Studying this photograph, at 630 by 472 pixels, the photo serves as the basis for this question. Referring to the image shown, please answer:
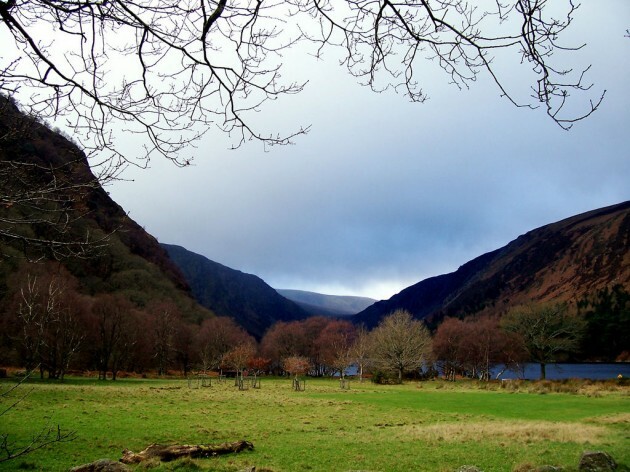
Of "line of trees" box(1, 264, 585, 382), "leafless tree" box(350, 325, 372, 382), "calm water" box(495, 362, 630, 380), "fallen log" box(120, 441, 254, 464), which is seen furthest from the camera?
"leafless tree" box(350, 325, 372, 382)

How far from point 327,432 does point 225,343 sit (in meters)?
75.0

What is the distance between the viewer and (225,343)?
91062mm

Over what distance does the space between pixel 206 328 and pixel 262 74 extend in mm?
94552

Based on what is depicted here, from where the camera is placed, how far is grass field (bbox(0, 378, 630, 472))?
12609mm

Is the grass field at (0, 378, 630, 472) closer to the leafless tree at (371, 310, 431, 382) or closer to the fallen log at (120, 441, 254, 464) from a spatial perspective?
the fallen log at (120, 441, 254, 464)

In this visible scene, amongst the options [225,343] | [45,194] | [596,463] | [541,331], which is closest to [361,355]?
[541,331]

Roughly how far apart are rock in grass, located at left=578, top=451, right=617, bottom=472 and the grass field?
64 cm

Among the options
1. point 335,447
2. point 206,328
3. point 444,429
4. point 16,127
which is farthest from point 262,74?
point 206,328

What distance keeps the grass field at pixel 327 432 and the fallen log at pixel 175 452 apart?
50cm

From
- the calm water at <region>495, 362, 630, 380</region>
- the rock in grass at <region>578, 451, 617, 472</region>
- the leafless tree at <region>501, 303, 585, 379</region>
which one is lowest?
the calm water at <region>495, 362, 630, 380</region>

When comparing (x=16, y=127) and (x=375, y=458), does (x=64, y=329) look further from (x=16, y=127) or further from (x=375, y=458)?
(x=16, y=127)

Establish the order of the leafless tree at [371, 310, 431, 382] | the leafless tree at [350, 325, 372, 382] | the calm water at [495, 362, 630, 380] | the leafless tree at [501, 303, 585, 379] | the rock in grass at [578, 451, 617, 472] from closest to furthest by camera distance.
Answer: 1. the rock in grass at [578, 451, 617, 472]
2. the leafless tree at [501, 303, 585, 379]
3. the leafless tree at [371, 310, 431, 382]
4. the calm water at [495, 362, 630, 380]
5. the leafless tree at [350, 325, 372, 382]

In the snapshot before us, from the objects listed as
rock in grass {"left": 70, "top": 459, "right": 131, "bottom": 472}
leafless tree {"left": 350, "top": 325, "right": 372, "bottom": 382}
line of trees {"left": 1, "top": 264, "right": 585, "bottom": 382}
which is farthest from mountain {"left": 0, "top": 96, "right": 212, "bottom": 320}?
leafless tree {"left": 350, "top": 325, "right": 372, "bottom": 382}

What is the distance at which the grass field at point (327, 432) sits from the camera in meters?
12.6
